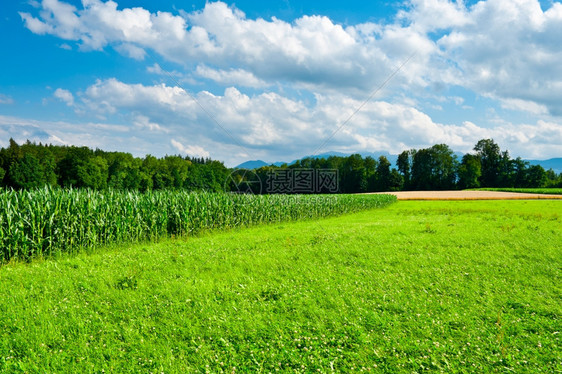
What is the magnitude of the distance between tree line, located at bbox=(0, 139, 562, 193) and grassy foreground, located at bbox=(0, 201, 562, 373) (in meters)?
65.1

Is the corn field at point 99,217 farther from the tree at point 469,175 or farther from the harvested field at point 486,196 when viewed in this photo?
the tree at point 469,175

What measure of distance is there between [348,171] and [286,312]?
114 m

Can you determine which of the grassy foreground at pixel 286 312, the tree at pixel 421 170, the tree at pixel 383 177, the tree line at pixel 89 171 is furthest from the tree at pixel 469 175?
the grassy foreground at pixel 286 312

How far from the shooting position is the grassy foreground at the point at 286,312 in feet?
19.3

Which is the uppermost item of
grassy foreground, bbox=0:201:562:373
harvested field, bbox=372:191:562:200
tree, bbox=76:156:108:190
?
tree, bbox=76:156:108:190

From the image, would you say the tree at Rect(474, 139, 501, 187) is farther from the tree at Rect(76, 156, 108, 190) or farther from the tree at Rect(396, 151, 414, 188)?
the tree at Rect(76, 156, 108, 190)

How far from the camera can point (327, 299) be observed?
325 inches

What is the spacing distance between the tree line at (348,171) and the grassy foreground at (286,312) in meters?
65.1

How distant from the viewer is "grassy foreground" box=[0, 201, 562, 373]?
5879mm

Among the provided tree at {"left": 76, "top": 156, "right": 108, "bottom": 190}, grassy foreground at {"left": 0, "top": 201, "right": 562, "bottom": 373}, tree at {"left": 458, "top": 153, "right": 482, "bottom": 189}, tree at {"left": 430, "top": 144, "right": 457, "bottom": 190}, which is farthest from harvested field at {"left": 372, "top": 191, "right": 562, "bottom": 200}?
tree at {"left": 76, "top": 156, "right": 108, "bottom": 190}

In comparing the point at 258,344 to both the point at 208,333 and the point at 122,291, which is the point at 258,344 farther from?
the point at 122,291

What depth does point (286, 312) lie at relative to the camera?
25.0 feet

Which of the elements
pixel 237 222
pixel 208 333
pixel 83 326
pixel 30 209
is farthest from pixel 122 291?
pixel 237 222

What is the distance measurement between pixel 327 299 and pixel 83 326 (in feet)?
19.2
